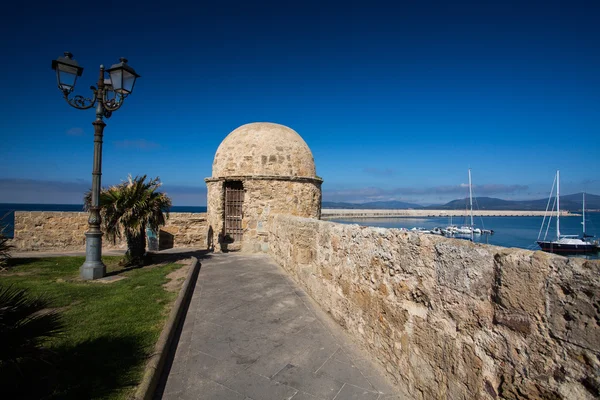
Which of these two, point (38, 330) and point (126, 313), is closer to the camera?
point (38, 330)

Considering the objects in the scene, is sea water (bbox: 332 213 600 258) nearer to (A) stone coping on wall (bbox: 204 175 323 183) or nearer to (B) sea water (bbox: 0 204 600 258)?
(B) sea water (bbox: 0 204 600 258)

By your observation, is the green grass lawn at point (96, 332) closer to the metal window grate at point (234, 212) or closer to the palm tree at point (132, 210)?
the palm tree at point (132, 210)

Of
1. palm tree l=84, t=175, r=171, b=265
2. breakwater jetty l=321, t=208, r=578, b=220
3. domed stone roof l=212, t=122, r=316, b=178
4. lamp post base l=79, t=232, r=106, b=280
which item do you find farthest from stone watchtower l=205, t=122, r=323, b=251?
breakwater jetty l=321, t=208, r=578, b=220

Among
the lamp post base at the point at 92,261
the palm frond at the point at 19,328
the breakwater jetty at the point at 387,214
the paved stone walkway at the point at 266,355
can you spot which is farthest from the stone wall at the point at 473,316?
the breakwater jetty at the point at 387,214

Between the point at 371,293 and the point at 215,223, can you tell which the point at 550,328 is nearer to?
the point at 371,293

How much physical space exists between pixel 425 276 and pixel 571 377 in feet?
4.19

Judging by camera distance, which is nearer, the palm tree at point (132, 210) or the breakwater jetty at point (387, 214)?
the palm tree at point (132, 210)

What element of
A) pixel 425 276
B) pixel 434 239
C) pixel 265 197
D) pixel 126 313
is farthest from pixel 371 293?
pixel 265 197

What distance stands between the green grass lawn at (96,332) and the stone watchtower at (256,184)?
435 cm

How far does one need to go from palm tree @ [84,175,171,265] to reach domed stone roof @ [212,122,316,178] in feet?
11.9

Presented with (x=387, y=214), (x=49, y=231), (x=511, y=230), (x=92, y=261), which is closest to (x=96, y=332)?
(x=92, y=261)

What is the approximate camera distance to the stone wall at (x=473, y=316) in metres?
1.75

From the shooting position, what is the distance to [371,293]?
3939 mm

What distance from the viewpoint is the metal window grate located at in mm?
12797
